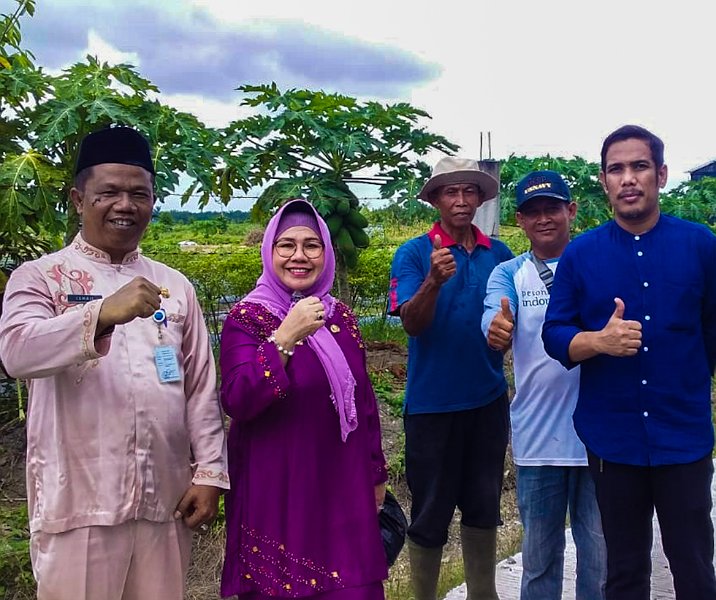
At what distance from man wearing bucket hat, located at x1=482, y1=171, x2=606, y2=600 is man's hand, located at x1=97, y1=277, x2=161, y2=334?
4.35 feet

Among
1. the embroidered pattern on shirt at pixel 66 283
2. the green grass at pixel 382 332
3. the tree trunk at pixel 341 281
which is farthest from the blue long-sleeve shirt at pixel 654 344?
the green grass at pixel 382 332

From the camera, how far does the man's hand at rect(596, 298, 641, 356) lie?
216 cm

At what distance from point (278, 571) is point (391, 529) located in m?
0.61

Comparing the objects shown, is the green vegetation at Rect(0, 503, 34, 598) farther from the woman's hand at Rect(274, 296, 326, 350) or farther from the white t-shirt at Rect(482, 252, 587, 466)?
the white t-shirt at Rect(482, 252, 587, 466)

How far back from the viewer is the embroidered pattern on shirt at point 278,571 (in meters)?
2.15

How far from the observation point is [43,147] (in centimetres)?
363

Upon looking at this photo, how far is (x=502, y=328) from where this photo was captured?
2613 millimetres

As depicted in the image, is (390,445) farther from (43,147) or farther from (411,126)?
(43,147)

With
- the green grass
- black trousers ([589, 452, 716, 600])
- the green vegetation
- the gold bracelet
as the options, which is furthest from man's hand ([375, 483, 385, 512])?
the green grass

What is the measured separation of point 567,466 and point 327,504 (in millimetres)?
998

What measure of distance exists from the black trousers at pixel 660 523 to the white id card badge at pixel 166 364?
142 cm

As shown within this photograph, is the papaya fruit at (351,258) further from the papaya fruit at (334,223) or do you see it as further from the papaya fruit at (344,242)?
the papaya fruit at (334,223)

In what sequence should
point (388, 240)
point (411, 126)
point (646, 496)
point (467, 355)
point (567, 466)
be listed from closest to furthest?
point (646, 496) < point (567, 466) < point (467, 355) < point (411, 126) < point (388, 240)

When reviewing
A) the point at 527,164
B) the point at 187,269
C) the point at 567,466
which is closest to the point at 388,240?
the point at 527,164
